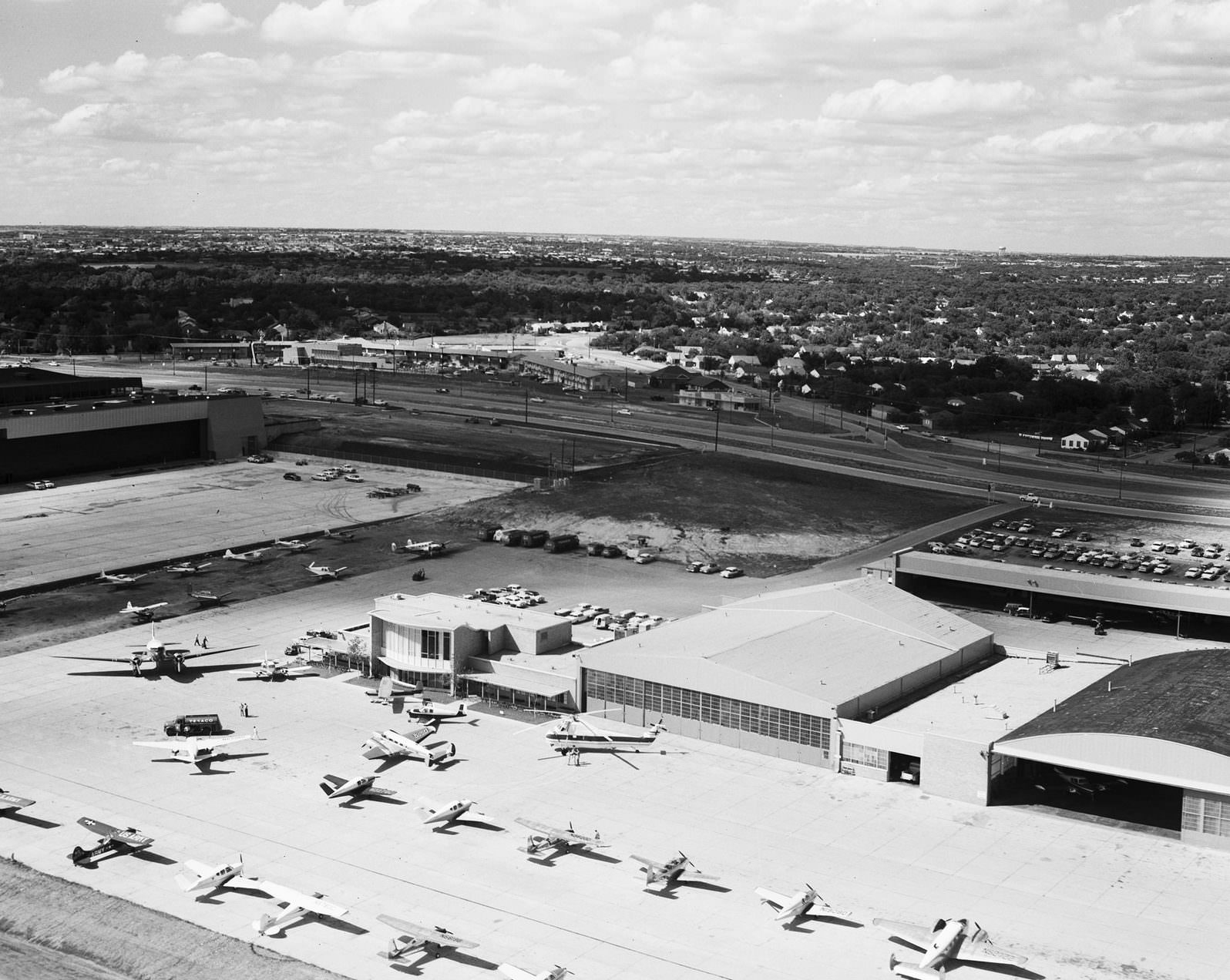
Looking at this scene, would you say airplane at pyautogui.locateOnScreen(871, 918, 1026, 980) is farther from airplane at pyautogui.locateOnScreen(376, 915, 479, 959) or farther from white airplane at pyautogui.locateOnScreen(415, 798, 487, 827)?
white airplane at pyautogui.locateOnScreen(415, 798, 487, 827)

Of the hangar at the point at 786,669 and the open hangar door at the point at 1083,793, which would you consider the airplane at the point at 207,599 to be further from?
the open hangar door at the point at 1083,793

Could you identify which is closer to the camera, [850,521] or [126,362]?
[850,521]

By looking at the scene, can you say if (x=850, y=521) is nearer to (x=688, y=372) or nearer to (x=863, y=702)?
(x=863, y=702)

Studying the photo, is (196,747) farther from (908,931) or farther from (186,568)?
(186,568)

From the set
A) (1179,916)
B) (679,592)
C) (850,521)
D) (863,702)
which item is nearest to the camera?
(1179,916)

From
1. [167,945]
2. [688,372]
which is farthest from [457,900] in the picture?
[688,372]

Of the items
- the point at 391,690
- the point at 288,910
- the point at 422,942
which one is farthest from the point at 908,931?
the point at 391,690

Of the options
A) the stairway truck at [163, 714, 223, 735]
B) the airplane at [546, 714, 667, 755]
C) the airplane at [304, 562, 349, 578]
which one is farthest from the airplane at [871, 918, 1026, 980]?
the airplane at [304, 562, 349, 578]
